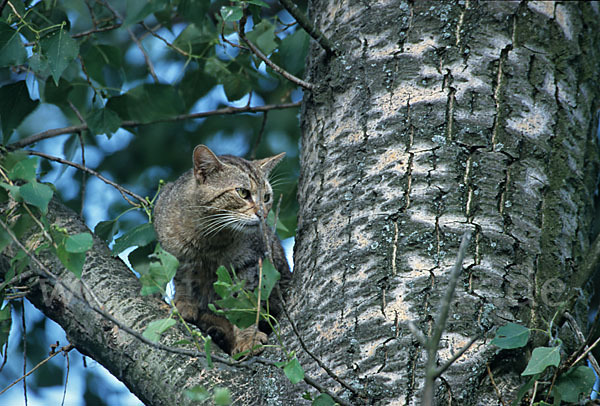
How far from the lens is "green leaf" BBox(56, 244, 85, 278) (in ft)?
5.64

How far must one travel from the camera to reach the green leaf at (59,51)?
2.37 metres

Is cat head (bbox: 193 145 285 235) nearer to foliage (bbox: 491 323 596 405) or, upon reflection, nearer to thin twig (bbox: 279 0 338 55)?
thin twig (bbox: 279 0 338 55)

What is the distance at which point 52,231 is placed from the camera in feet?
5.62

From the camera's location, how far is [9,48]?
7.87ft

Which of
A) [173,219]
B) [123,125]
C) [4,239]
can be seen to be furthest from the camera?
[173,219]

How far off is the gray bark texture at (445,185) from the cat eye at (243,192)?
1.23m

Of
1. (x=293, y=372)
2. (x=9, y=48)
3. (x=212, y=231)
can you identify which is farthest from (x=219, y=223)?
(x=293, y=372)

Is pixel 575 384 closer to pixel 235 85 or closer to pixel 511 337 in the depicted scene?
pixel 511 337

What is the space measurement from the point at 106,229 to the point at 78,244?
1303 millimetres

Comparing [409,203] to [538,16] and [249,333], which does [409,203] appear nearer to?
[538,16]

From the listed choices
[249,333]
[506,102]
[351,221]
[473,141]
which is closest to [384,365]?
[351,221]

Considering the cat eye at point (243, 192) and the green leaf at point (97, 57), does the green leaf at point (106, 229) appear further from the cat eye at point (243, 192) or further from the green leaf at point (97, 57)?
the cat eye at point (243, 192)

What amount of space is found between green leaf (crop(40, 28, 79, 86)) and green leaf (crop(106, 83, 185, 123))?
63 cm

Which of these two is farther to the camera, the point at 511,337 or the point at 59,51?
the point at 59,51
